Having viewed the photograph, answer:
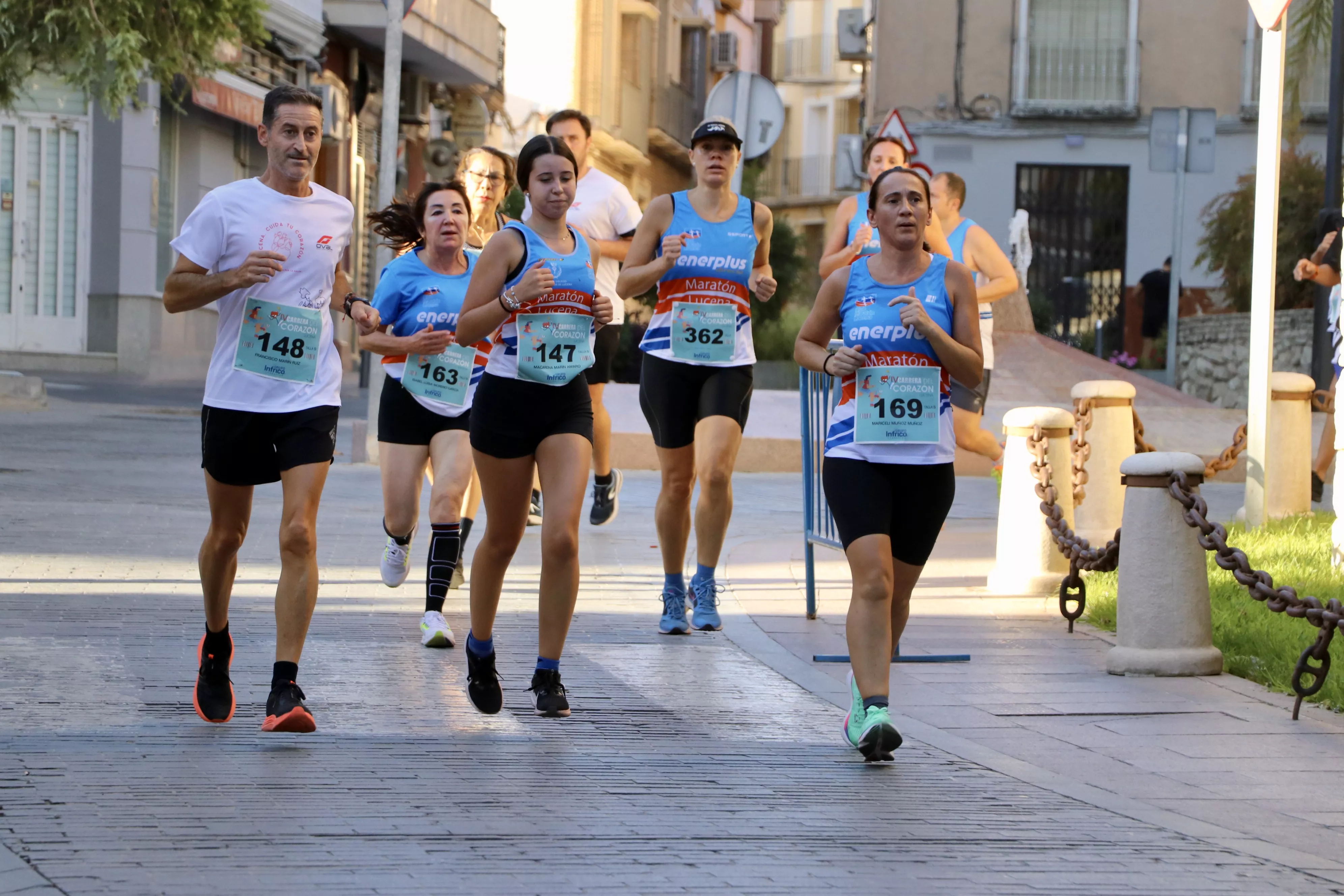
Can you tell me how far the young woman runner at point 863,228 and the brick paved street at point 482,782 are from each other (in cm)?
178

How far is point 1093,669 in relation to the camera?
743 cm

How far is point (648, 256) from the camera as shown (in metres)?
7.82

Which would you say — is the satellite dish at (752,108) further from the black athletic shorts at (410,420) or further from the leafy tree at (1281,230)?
the leafy tree at (1281,230)

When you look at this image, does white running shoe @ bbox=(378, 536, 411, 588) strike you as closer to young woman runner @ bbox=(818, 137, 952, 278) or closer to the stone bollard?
young woman runner @ bbox=(818, 137, 952, 278)

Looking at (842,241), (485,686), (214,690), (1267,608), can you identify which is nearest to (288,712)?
(214,690)

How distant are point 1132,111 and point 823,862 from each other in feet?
103

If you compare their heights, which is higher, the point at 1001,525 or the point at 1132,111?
the point at 1132,111

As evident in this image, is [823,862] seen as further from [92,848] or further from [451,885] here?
[92,848]

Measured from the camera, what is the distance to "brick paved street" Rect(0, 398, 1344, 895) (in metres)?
4.32

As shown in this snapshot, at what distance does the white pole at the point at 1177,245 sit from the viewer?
17609mm

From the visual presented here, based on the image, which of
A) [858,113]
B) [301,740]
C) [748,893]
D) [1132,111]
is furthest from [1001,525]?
[858,113]

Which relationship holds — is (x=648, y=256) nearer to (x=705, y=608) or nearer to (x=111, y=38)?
(x=705, y=608)

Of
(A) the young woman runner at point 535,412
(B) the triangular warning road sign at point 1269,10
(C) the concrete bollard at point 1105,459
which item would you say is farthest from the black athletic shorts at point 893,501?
(B) the triangular warning road sign at point 1269,10

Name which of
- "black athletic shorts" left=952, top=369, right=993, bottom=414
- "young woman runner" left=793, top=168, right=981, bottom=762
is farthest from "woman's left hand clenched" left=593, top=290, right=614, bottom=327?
"black athletic shorts" left=952, top=369, right=993, bottom=414
